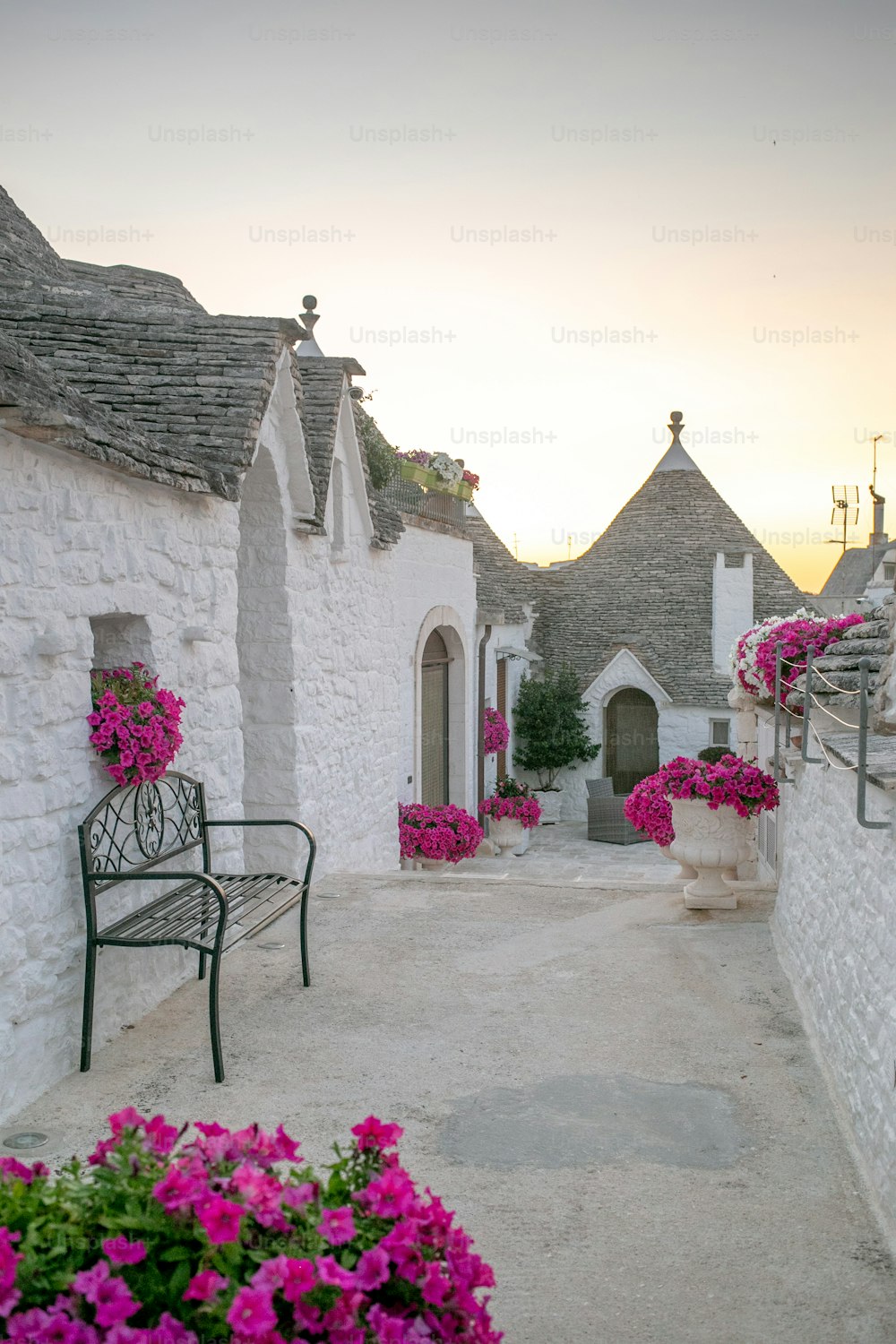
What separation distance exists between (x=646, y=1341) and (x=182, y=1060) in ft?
7.90

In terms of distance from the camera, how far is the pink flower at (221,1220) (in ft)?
6.56

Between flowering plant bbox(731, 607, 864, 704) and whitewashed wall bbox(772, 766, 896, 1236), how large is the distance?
1399 millimetres

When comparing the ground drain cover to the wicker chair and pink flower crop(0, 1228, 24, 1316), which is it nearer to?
pink flower crop(0, 1228, 24, 1316)

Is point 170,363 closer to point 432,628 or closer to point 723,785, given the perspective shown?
point 723,785

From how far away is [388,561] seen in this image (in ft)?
36.1

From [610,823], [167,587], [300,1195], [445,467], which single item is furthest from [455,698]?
[300,1195]

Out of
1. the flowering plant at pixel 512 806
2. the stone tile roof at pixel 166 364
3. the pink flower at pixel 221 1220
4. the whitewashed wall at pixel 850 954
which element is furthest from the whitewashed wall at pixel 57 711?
the flowering plant at pixel 512 806

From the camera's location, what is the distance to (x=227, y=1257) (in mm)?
2031

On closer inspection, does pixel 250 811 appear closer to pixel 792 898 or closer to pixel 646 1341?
pixel 792 898

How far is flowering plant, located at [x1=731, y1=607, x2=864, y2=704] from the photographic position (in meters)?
7.36

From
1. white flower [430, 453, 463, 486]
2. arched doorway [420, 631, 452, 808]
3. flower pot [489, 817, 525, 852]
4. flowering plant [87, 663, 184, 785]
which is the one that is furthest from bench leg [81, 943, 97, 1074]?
flower pot [489, 817, 525, 852]

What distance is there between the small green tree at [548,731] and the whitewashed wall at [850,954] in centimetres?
1823

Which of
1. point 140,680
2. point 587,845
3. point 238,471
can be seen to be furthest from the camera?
point 587,845

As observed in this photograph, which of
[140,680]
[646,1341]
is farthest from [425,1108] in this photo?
[140,680]
